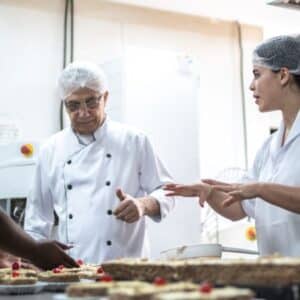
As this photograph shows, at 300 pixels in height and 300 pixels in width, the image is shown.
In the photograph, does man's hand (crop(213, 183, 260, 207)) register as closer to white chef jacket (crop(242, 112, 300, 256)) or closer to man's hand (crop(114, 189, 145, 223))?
white chef jacket (crop(242, 112, 300, 256))

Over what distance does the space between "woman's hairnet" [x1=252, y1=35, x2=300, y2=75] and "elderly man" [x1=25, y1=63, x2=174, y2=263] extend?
0.66 m

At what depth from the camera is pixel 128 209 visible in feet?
8.14

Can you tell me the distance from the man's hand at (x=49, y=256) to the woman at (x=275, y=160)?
0.43m

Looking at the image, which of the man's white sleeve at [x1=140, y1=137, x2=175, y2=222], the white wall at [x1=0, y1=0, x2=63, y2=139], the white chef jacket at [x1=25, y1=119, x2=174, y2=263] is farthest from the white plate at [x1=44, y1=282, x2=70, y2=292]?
the white wall at [x1=0, y1=0, x2=63, y2=139]

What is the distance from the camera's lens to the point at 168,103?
4016mm

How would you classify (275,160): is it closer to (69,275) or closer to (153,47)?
(69,275)

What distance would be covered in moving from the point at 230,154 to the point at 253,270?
387cm

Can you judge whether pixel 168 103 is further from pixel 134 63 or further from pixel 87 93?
pixel 87 93

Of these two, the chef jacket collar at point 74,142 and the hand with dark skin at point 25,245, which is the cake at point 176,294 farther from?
the chef jacket collar at point 74,142

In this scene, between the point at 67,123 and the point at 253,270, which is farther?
the point at 67,123

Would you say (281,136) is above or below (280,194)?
above


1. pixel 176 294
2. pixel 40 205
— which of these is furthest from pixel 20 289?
pixel 40 205

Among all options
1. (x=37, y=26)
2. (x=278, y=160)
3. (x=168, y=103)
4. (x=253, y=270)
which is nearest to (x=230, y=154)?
(x=168, y=103)

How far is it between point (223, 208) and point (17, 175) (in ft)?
4.52
